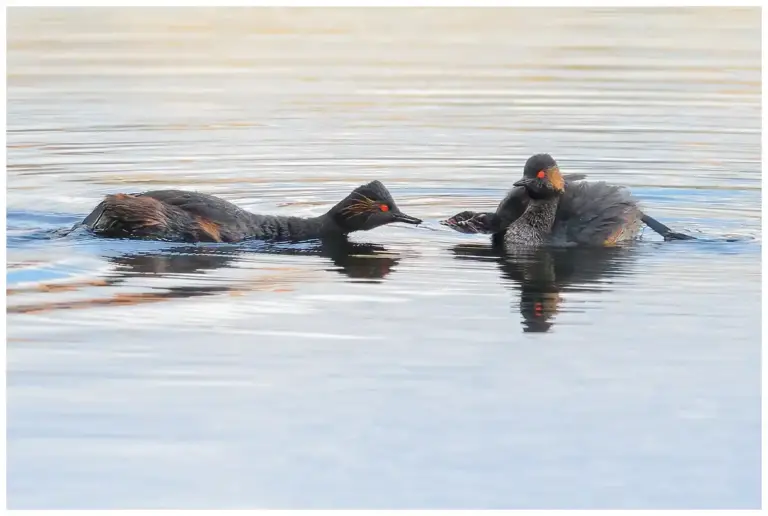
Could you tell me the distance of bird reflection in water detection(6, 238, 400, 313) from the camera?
9.25 m

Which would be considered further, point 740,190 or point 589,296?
point 740,190

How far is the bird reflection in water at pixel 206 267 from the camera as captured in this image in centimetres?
925

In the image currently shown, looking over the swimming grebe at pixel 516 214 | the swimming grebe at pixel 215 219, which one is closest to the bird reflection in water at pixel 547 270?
the swimming grebe at pixel 516 214

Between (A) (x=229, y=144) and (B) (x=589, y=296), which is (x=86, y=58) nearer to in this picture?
(A) (x=229, y=144)

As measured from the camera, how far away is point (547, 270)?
10.3 metres

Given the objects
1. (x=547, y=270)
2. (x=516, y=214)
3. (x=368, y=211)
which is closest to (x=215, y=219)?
(x=368, y=211)

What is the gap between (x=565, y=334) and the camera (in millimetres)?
8445

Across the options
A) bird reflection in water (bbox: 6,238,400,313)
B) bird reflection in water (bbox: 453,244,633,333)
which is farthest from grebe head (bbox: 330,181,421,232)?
bird reflection in water (bbox: 453,244,633,333)

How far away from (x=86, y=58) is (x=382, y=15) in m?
7.07

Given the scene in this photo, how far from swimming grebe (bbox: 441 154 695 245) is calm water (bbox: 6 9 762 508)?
0.76ft

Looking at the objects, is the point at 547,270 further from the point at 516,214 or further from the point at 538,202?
the point at 516,214

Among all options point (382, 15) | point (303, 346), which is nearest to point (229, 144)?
point (303, 346)

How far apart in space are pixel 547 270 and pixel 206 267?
7.27 ft

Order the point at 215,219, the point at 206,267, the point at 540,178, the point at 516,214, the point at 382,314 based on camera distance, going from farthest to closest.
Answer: the point at 516,214
the point at 540,178
the point at 215,219
the point at 206,267
the point at 382,314
